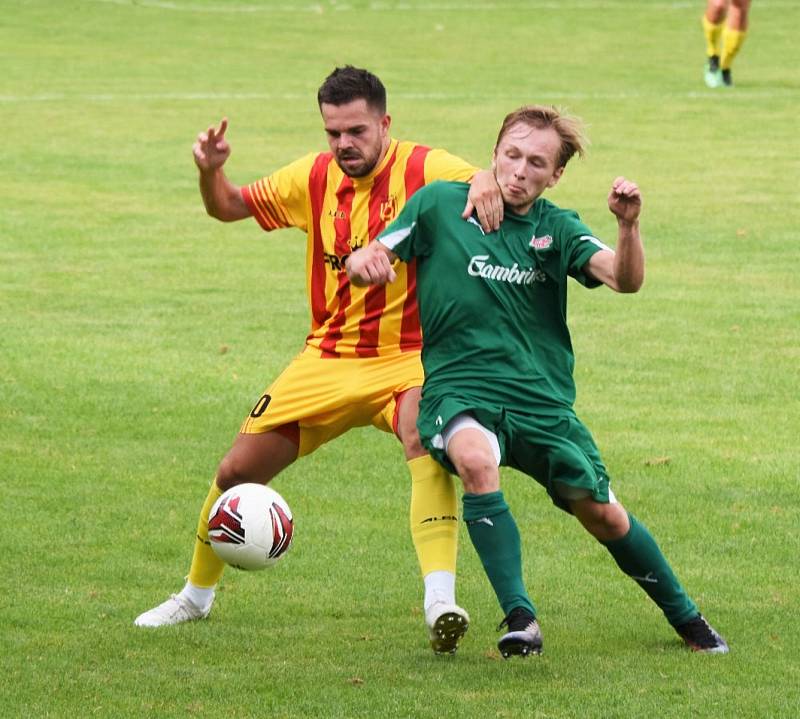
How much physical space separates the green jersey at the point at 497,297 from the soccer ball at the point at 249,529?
2.47 ft

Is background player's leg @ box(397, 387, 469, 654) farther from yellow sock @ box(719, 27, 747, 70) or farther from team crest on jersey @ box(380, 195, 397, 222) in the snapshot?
yellow sock @ box(719, 27, 747, 70)

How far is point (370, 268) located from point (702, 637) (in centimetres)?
183

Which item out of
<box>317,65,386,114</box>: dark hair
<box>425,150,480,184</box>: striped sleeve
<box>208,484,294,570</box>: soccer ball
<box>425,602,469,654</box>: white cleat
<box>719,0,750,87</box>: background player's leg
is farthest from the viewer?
<box>719,0,750,87</box>: background player's leg

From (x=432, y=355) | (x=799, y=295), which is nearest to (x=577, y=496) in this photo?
(x=432, y=355)

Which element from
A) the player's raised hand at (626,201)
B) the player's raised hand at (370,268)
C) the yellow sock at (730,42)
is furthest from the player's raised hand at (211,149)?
the yellow sock at (730,42)

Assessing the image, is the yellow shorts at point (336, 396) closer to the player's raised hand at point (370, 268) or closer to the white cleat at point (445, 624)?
the player's raised hand at point (370, 268)

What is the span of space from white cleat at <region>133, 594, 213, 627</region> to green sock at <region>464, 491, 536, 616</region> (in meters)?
1.42

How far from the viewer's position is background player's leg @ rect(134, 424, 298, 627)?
715 centimetres

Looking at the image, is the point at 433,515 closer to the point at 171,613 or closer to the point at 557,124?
the point at 171,613

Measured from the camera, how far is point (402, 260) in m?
6.61

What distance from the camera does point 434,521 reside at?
6648 millimetres

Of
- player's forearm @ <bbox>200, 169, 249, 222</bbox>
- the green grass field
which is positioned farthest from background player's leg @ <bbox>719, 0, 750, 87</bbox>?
player's forearm @ <bbox>200, 169, 249, 222</bbox>

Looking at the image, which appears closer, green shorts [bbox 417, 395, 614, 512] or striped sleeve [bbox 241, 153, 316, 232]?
green shorts [bbox 417, 395, 614, 512]

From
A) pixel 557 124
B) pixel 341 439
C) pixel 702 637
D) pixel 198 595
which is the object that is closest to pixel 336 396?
pixel 198 595
